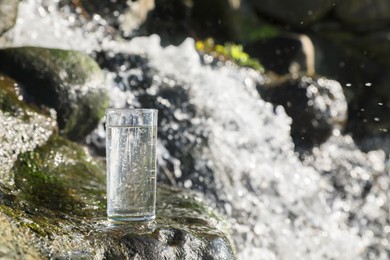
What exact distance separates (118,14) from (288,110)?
7.64 feet

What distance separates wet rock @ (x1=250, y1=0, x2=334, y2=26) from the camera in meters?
11.3

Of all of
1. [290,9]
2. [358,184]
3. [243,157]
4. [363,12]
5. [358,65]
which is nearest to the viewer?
[243,157]

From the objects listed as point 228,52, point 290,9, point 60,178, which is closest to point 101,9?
point 228,52

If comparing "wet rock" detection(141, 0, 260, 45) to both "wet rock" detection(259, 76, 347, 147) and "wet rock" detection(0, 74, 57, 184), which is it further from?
"wet rock" detection(0, 74, 57, 184)

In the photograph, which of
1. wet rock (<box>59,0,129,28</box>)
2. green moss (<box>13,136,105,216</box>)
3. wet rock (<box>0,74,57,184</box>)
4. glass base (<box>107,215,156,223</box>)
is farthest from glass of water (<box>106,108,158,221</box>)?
wet rock (<box>59,0,129,28</box>)

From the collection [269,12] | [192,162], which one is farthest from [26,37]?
[269,12]

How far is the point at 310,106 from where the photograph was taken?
8.07 metres

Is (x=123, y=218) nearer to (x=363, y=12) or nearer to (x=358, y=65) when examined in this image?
(x=363, y=12)

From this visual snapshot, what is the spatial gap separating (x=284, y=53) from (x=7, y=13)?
6.02m

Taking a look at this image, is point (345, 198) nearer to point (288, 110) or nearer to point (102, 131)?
point (288, 110)

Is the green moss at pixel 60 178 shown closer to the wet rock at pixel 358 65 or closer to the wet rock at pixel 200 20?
the wet rock at pixel 200 20

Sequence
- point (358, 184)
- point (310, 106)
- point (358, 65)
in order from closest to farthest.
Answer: point (358, 184)
point (310, 106)
point (358, 65)

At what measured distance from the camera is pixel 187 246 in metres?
2.71

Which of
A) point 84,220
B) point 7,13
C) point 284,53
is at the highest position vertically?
point 284,53
